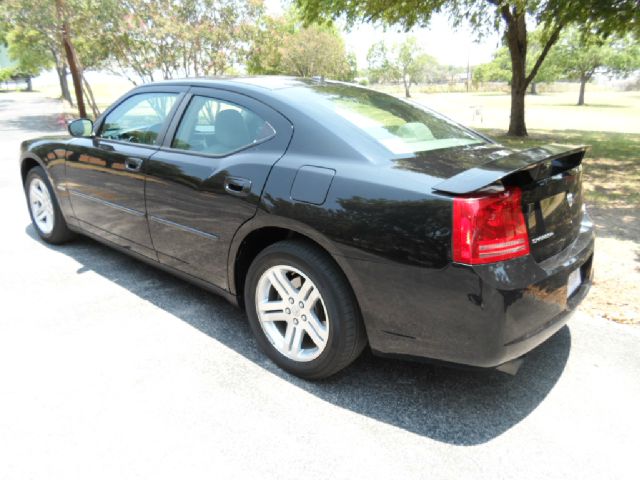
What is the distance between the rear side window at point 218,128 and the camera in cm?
296

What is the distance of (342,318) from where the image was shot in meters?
2.47

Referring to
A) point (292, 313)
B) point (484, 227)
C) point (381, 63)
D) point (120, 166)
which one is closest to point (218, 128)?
point (120, 166)

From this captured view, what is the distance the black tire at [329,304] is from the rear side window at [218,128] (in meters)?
0.71

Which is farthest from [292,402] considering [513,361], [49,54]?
[49,54]

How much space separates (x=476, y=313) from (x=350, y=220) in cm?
70

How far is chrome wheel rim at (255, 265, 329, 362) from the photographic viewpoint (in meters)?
2.63

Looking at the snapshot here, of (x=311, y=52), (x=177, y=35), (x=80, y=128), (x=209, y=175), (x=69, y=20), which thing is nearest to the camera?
(x=209, y=175)

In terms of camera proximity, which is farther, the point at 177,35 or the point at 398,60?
the point at 398,60

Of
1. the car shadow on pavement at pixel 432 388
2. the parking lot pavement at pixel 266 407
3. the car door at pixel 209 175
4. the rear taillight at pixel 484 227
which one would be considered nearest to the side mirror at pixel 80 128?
the car door at pixel 209 175

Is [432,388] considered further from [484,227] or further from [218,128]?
[218,128]

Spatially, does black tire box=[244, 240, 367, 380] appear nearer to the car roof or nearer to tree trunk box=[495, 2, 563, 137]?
the car roof

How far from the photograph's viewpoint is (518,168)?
2.17m

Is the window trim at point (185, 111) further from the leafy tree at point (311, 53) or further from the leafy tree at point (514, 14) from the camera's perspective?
the leafy tree at point (311, 53)

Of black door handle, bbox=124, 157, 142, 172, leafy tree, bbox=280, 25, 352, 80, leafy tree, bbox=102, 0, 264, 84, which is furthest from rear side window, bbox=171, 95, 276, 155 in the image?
leafy tree, bbox=280, 25, 352, 80
